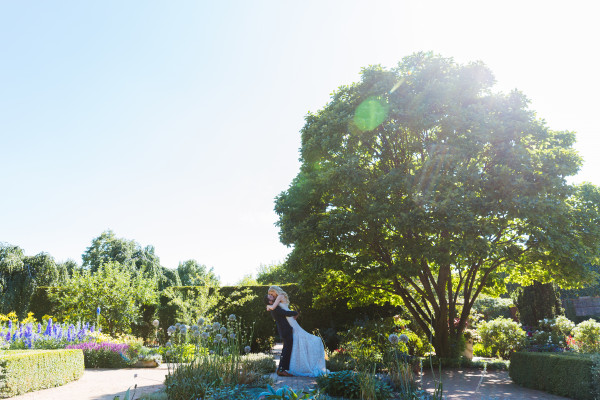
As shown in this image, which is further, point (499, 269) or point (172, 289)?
point (172, 289)

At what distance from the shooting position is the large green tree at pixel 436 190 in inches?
346

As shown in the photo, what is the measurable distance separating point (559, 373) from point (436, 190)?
4444 millimetres

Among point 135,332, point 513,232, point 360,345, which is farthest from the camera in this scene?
point 135,332

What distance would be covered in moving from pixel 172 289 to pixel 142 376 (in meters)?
7.34

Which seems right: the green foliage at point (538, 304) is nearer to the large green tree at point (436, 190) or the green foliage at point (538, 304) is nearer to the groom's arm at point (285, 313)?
the large green tree at point (436, 190)

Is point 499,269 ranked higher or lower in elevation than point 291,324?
higher

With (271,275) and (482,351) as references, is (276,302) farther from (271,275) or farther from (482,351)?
(271,275)

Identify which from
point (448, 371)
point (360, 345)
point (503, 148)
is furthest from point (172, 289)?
point (503, 148)

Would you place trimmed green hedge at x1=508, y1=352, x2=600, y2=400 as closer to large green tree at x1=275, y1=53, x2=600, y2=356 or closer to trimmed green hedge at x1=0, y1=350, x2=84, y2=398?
large green tree at x1=275, y1=53, x2=600, y2=356

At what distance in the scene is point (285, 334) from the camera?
26.8 feet

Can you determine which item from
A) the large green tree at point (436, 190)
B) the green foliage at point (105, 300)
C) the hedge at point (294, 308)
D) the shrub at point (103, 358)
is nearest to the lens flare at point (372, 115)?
the large green tree at point (436, 190)

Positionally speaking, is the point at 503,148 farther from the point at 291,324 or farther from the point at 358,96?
the point at 291,324

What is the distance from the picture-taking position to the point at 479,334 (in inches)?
548

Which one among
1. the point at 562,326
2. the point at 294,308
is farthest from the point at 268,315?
the point at 562,326
